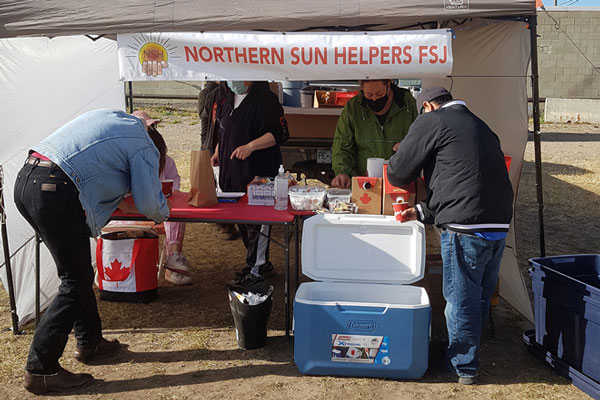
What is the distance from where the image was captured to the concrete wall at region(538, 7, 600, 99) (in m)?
18.0

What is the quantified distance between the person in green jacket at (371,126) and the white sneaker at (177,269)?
154 centimetres

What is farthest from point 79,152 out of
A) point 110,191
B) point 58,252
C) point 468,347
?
point 468,347

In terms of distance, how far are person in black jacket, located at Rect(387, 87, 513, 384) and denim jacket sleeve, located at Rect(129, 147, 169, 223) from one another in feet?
4.49

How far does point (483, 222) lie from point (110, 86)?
3.56m

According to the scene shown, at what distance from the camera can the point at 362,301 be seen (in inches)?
154

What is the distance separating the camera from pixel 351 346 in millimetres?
3590

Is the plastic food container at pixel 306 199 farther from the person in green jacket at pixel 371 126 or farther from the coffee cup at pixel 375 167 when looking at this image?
the person in green jacket at pixel 371 126

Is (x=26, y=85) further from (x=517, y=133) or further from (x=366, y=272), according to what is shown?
(x=517, y=133)

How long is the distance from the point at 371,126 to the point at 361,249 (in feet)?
3.71

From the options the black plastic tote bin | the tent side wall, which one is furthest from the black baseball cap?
the tent side wall

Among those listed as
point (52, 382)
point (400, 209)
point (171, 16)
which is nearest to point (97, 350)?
point (52, 382)

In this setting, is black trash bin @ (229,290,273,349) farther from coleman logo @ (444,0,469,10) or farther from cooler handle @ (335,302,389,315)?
coleman logo @ (444,0,469,10)

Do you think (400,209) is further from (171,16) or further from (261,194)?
(171,16)

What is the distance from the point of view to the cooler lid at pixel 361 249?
390 centimetres
